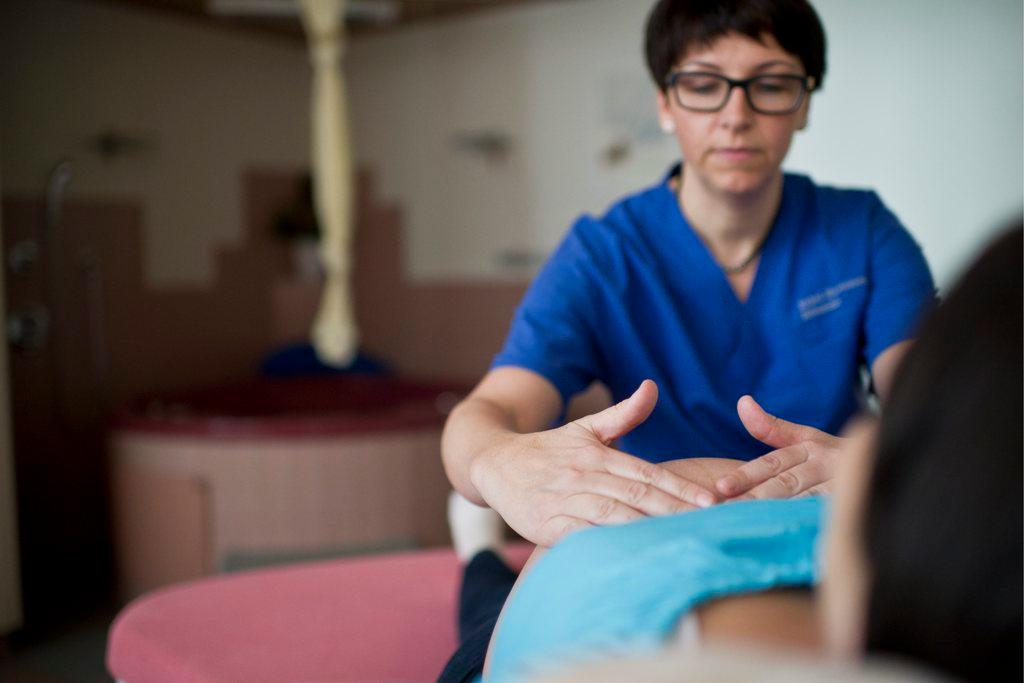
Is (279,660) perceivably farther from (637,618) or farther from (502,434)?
(637,618)

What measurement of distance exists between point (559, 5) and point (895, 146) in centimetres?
269

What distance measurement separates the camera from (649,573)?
563mm

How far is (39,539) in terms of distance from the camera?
129 inches

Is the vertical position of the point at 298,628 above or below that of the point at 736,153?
below

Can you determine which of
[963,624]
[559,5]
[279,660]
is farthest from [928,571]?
[559,5]

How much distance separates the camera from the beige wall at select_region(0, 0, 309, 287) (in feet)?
10.6

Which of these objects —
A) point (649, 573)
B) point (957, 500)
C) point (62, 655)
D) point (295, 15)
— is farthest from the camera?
point (295, 15)

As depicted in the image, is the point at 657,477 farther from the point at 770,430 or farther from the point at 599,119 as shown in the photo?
the point at 599,119

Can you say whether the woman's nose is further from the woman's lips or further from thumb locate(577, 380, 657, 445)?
thumb locate(577, 380, 657, 445)

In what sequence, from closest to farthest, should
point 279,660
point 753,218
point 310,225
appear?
point 753,218
point 279,660
point 310,225

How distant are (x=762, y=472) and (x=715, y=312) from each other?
327 mm

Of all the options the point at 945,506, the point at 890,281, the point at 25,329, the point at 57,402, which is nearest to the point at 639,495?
the point at 945,506

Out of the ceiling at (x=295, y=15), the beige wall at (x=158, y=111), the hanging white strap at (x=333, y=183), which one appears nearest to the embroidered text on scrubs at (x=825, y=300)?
the hanging white strap at (x=333, y=183)

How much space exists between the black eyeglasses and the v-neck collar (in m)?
0.11
